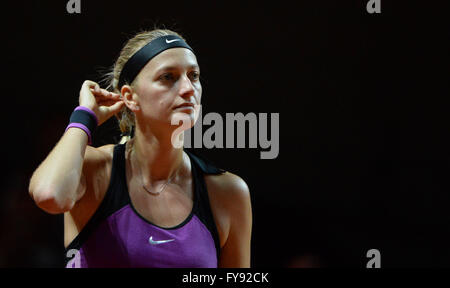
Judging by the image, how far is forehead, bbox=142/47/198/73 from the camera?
1.65 meters

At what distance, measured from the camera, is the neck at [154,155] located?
1694 millimetres

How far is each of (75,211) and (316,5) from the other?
2.02 meters

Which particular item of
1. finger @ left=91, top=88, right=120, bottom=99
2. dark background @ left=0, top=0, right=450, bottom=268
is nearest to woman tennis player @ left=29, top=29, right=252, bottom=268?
finger @ left=91, top=88, right=120, bottom=99

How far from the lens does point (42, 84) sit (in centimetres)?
268

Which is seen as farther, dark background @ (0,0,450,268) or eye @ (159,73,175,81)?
dark background @ (0,0,450,268)

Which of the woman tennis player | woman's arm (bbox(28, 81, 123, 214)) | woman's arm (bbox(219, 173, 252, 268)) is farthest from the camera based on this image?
woman's arm (bbox(219, 173, 252, 268))

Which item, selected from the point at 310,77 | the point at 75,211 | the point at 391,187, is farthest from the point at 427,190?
the point at 75,211

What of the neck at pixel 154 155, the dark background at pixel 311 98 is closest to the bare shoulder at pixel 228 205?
the neck at pixel 154 155

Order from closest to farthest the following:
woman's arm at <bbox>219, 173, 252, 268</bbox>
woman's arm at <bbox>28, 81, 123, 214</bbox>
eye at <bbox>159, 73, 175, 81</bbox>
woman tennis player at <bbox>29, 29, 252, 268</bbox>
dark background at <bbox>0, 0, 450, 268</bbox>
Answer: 1. woman's arm at <bbox>28, 81, 123, 214</bbox>
2. woman tennis player at <bbox>29, 29, 252, 268</bbox>
3. eye at <bbox>159, 73, 175, 81</bbox>
4. woman's arm at <bbox>219, 173, 252, 268</bbox>
5. dark background at <bbox>0, 0, 450, 268</bbox>

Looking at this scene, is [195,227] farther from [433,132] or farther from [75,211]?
[433,132]

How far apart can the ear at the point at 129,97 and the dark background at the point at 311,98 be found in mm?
914

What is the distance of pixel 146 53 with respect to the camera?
169cm

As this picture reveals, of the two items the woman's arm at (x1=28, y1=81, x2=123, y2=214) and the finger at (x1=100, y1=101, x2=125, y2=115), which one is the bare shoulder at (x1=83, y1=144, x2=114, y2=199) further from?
the finger at (x1=100, y1=101, x2=125, y2=115)

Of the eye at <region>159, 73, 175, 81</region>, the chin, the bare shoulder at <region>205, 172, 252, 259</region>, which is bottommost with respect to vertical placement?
the bare shoulder at <region>205, 172, 252, 259</region>
